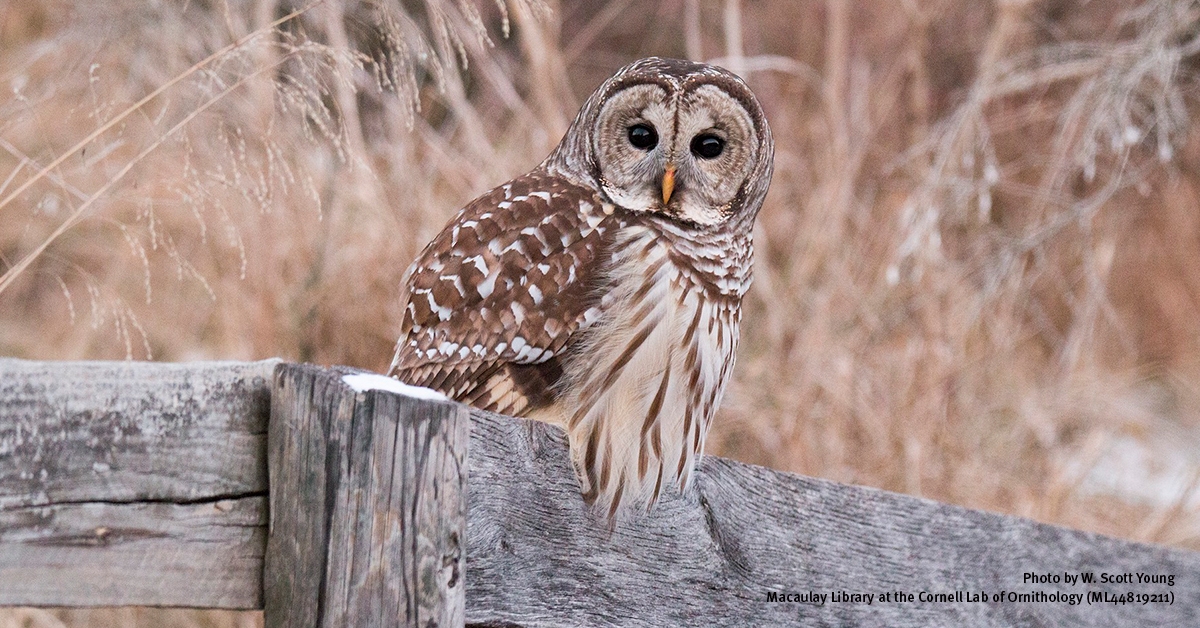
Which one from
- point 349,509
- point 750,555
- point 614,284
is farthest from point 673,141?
point 349,509

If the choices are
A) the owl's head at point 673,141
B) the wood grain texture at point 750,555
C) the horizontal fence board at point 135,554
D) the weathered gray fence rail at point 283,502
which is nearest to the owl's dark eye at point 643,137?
the owl's head at point 673,141

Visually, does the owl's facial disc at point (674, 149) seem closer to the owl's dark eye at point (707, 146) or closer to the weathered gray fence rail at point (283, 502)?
the owl's dark eye at point (707, 146)

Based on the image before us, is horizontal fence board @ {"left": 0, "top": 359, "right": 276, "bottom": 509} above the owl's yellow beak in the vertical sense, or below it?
below

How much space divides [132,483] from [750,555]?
1.15 metres

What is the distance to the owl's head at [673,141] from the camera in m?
2.35

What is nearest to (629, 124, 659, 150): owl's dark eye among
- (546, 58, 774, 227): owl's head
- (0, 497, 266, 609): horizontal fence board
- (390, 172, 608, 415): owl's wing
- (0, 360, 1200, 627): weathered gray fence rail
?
(546, 58, 774, 227): owl's head

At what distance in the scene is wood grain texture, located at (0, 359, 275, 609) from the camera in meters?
1.13

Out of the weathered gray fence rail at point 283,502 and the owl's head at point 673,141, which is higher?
the owl's head at point 673,141

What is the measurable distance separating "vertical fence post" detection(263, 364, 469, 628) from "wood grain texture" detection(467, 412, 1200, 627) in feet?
0.69

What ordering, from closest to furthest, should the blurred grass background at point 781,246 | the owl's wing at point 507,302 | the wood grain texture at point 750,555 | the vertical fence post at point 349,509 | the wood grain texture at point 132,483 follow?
1. the wood grain texture at point 132,483
2. the vertical fence post at point 349,509
3. the wood grain texture at point 750,555
4. the owl's wing at point 507,302
5. the blurred grass background at point 781,246

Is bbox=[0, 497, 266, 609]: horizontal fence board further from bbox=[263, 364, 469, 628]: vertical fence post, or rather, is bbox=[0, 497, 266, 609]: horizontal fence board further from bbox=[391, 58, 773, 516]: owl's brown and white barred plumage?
bbox=[391, 58, 773, 516]: owl's brown and white barred plumage

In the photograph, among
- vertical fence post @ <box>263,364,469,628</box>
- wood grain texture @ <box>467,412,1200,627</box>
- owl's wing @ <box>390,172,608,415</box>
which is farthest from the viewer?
owl's wing @ <box>390,172,608,415</box>

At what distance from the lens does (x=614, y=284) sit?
7.24ft

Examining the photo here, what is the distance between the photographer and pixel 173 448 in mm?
1211
